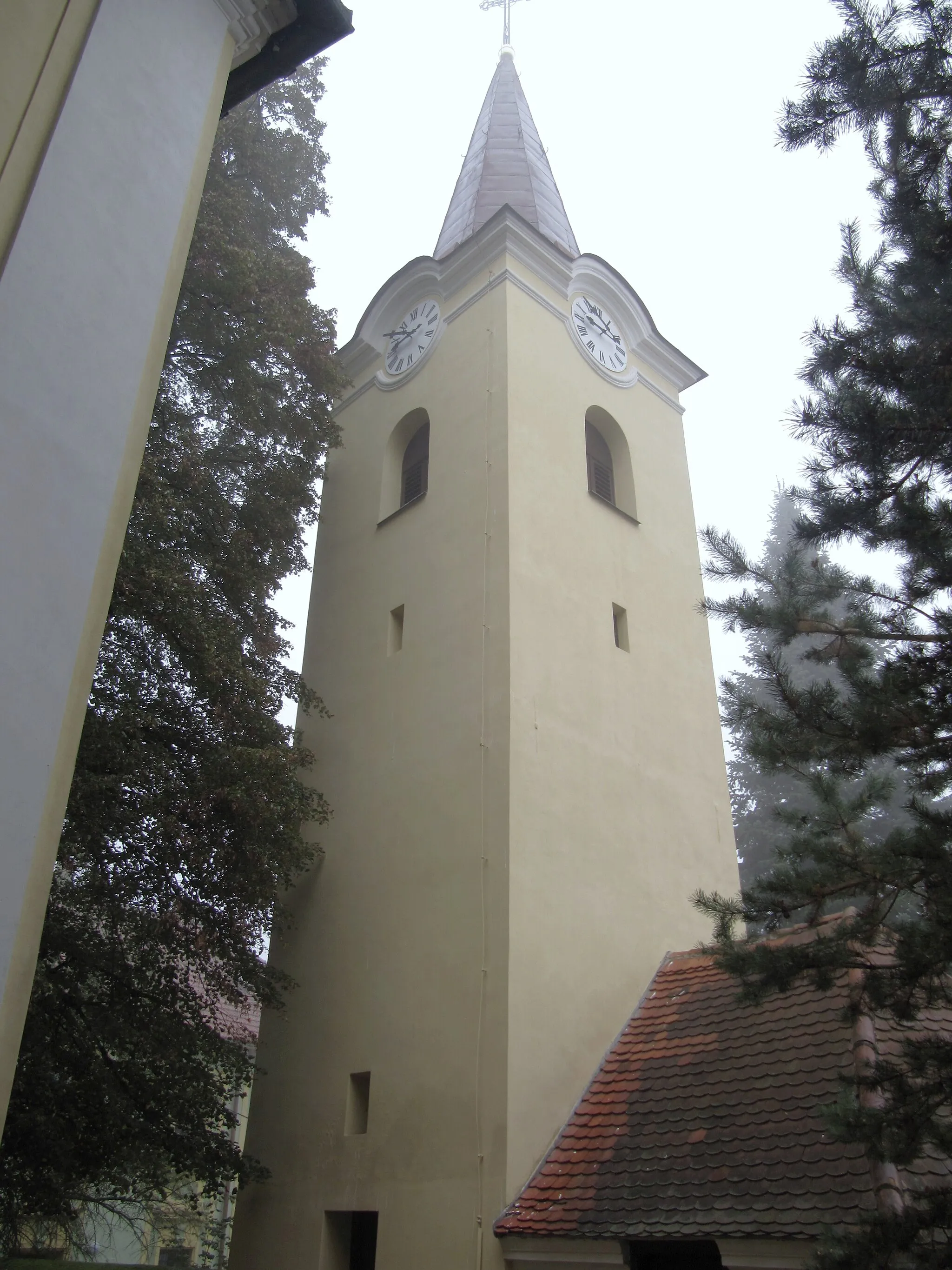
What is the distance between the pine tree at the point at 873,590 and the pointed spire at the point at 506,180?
11.2m

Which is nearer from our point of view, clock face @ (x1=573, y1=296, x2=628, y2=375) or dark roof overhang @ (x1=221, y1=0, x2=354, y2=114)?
dark roof overhang @ (x1=221, y1=0, x2=354, y2=114)

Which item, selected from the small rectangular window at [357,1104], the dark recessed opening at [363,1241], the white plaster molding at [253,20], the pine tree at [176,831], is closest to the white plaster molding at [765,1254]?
the dark recessed opening at [363,1241]

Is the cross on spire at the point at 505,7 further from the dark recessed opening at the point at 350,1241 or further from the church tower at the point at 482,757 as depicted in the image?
the dark recessed opening at the point at 350,1241

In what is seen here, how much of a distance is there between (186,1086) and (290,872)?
226 cm

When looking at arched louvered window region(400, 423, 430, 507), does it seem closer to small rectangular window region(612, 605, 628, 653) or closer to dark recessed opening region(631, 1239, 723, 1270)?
small rectangular window region(612, 605, 628, 653)

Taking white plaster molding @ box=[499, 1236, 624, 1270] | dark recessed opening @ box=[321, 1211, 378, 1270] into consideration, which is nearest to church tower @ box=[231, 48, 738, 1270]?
dark recessed opening @ box=[321, 1211, 378, 1270]

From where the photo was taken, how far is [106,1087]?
9.10 m

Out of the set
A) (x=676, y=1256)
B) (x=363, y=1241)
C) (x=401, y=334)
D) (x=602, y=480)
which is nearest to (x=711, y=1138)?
(x=676, y=1256)

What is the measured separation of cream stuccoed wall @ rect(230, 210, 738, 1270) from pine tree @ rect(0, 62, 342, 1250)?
0.77 meters

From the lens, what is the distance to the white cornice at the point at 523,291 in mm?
14086

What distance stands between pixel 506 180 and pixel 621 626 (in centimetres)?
1017

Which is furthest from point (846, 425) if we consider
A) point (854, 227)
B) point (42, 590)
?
point (42, 590)

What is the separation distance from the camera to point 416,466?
14.3 meters

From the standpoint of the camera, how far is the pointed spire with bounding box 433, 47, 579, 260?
17.9 meters
